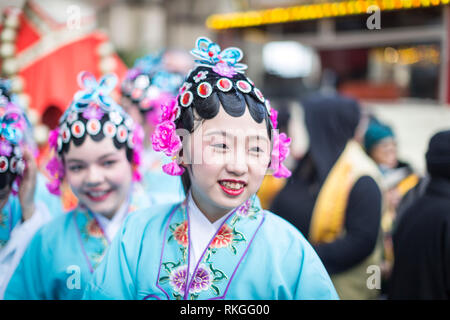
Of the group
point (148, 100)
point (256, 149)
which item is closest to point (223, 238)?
point (256, 149)

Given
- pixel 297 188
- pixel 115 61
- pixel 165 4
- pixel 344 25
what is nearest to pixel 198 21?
pixel 165 4

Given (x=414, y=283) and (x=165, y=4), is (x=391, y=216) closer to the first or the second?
(x=414, y=283)

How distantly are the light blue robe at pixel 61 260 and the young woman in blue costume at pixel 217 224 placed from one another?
279 mm

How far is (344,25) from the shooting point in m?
9.30

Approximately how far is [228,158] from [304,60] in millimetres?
10355

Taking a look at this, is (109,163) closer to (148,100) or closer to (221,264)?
(221,264)

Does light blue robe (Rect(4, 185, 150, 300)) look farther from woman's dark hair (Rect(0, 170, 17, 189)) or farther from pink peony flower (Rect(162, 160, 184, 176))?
pink peony flower (Rect(162, 160, 184, 176))

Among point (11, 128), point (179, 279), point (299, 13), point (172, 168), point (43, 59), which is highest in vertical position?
point (299, 13)

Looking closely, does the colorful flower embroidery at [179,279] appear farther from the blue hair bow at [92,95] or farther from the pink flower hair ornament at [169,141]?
the blue hair bow at [92,95]

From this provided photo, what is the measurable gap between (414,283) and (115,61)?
2.43 metres

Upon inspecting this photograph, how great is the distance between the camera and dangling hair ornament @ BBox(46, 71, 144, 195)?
5.23ft

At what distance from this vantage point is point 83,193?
1.61 m

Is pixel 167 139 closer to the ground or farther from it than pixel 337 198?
farther from it

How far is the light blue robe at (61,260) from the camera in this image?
1.59 meters
